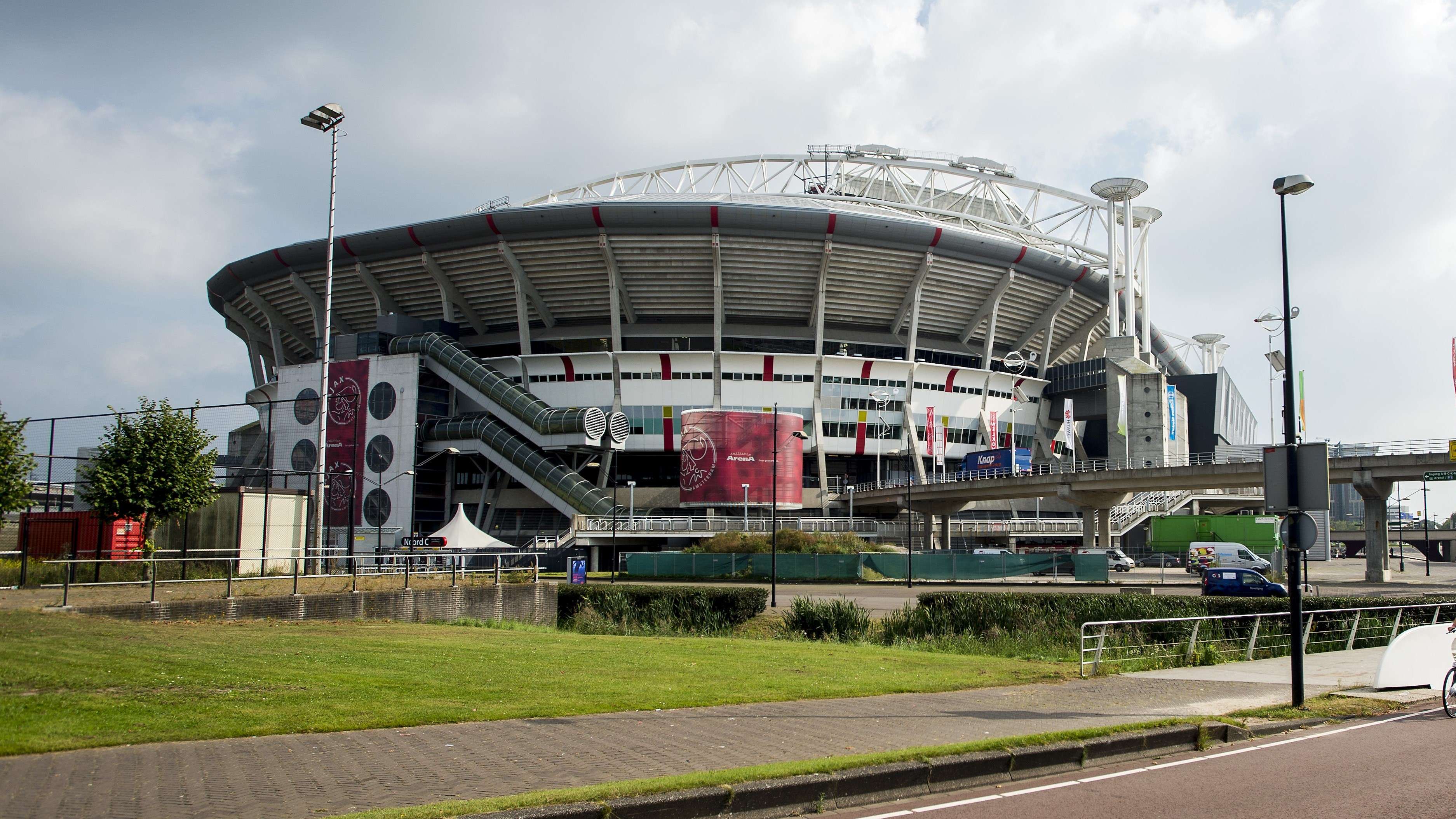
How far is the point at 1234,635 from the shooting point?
2059 centimetres

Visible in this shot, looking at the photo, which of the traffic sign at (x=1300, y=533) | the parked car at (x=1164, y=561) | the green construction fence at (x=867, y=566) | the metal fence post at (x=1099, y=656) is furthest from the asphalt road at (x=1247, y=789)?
the parked car at (x=1164, y=561)

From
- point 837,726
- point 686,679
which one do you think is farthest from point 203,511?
point 837,726

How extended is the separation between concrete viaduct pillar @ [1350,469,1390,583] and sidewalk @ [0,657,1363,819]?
4146 cm

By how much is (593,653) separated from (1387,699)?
35.4 feet

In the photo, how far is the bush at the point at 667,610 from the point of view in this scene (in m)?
25.2

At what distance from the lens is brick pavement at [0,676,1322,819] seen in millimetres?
6484

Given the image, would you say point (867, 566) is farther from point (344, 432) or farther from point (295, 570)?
point (344, 432)

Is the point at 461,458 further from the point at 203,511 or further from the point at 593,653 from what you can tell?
the point at 593,653

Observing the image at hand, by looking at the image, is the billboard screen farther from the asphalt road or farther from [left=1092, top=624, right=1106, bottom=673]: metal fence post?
the asphalt road

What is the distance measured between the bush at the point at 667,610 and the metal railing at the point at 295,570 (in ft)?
7.15

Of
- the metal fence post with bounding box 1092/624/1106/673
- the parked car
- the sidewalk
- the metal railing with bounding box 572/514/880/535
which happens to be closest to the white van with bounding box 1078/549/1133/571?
the parked car

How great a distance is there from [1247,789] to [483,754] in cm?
615

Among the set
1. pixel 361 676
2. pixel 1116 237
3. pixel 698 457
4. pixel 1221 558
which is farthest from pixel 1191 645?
pixel 1116 237

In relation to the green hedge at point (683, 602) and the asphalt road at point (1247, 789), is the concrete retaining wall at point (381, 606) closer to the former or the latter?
the green hedge at point (683, 602)
